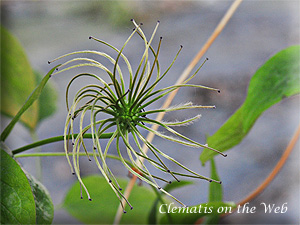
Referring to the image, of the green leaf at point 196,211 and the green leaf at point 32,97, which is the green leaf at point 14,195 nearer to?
the green leaf at point 32,97

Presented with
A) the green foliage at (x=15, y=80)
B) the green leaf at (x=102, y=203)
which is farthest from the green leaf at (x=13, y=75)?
the green leaf at (x=102, y=203)

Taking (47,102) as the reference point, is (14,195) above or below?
below

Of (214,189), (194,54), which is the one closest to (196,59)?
(194,54)

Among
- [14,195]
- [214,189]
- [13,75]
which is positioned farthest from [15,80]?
[214,189]

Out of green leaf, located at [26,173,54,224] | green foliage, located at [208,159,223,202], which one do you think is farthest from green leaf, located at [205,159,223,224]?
green leaf, located at [26,173,54,224]

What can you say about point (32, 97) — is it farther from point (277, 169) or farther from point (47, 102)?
point (277, 169)

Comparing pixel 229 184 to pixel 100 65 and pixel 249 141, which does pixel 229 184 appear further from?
pixel 100 65
